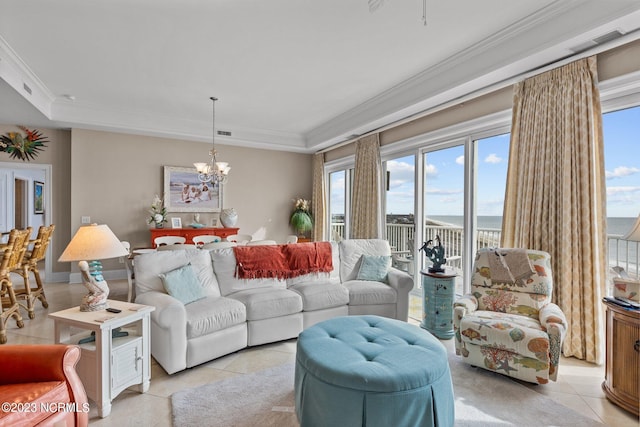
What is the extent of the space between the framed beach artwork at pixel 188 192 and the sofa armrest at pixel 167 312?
3.96 metres

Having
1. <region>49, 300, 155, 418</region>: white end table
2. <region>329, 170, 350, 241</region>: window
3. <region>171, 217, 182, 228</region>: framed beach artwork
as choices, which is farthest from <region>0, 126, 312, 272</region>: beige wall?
<region>49, 300, 155, 418</region>: white end table

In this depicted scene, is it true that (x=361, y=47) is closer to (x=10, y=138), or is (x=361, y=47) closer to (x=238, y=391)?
(x=238, y=391)

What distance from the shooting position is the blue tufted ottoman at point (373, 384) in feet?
5.18

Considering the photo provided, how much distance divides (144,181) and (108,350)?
4669mm

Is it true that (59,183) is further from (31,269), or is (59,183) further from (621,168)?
(621,168)

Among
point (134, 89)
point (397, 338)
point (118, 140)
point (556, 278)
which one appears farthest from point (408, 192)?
point (118, 140)

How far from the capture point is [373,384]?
1.58 meters

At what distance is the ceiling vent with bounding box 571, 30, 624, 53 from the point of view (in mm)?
2498

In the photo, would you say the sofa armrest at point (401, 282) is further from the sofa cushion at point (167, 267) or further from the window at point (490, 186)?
the sofa cushion at point (167, 267)

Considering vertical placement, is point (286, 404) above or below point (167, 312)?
below

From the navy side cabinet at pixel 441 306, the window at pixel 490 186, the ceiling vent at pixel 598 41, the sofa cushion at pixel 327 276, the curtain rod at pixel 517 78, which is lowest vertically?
the navy side cabinet at pixel 441 306

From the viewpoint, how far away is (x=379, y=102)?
4.74 m

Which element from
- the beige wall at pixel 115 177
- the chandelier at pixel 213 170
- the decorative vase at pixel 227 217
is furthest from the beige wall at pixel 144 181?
the chandelier at pixel 213 170

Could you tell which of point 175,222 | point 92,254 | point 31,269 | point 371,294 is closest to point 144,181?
point 175,222
